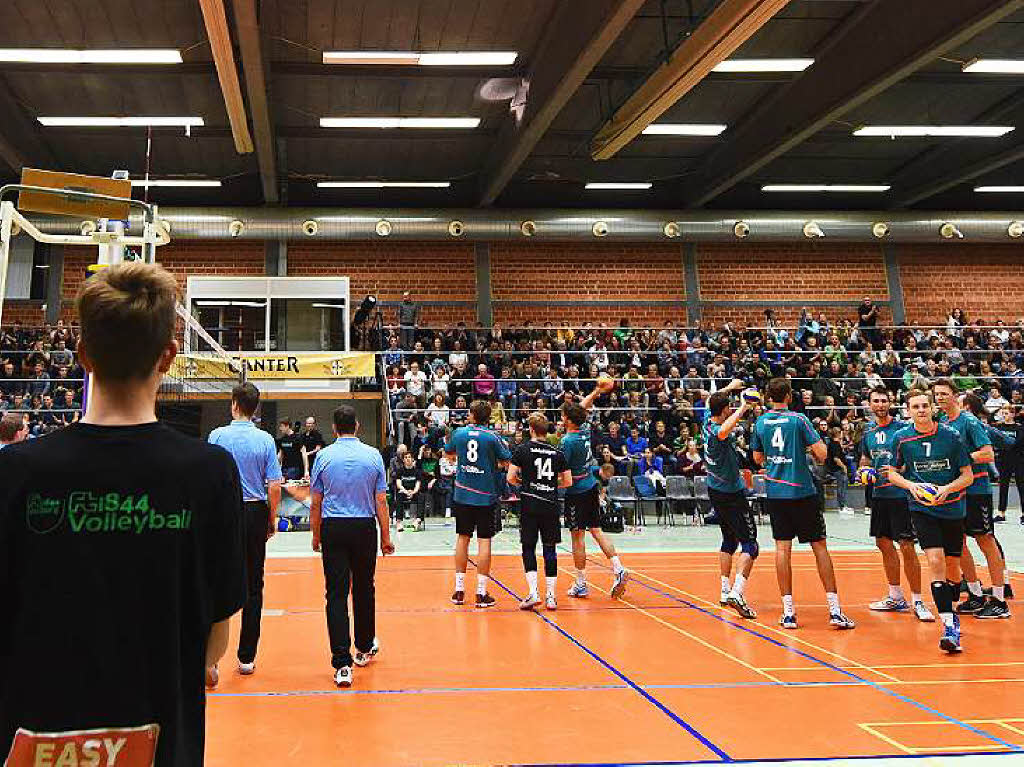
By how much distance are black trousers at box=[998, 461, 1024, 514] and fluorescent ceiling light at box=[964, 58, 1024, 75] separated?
7937 millimetres

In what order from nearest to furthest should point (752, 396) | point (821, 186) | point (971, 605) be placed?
point (752, 396), point (971, 605), point (821, 186)

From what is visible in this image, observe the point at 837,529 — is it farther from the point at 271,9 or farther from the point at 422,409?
the point at 271,9

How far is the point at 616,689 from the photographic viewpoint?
4730mm

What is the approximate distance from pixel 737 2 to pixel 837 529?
9.45m

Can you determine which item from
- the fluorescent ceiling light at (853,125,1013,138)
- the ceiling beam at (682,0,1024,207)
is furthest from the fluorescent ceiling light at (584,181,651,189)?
the fluorescent ceiling light at (853,125,1013,138)

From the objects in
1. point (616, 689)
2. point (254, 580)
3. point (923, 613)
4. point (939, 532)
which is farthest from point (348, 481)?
point (923, 613)

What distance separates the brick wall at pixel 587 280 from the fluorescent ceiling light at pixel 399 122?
591cm

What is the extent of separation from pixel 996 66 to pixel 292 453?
54.1ft

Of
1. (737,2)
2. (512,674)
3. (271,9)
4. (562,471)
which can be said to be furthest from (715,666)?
(271,9)

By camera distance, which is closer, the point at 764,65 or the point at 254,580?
the point at 254,580

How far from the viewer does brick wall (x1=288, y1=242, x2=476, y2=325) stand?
873 inches

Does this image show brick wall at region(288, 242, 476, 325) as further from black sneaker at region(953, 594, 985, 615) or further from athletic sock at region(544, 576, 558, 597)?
black sneaker at region(953, 594, 985, 615)

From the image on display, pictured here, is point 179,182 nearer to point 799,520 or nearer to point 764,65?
point 764,65

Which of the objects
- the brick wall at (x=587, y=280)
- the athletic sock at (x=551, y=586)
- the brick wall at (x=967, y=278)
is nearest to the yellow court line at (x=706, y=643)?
the athletic sock at (x=551, y=586)
